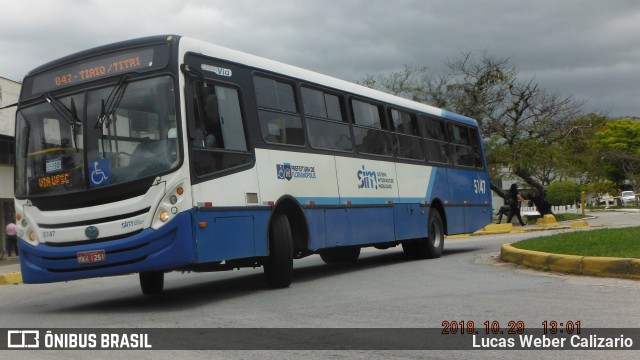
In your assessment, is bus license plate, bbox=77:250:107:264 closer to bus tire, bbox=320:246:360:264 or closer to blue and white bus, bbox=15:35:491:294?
blue and white bus, bbox=15:35:491:294

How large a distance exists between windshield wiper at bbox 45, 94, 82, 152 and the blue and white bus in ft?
0.06

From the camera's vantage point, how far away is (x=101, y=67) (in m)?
9.17

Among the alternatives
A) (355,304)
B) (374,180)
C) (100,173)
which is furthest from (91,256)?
(374,180)

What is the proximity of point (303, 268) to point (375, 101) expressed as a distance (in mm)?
3551

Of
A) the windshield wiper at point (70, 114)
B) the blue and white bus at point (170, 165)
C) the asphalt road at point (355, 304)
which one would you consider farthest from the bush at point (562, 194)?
the windshield wiper at point (70, 114)

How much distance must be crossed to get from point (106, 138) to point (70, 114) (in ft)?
2.32

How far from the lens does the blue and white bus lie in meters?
8.54

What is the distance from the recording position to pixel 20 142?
9.66 meters

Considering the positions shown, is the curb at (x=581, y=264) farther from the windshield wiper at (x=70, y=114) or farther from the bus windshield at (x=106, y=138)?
the windshield wiper at (x=70, y=114)

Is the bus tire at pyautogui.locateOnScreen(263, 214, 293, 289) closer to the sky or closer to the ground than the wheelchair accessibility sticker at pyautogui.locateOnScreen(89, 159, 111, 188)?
closer to the ground

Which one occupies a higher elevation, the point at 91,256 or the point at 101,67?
the point at 101,67

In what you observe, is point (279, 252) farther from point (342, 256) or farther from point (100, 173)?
point (342, 256)

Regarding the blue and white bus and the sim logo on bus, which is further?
the sim logo on bus

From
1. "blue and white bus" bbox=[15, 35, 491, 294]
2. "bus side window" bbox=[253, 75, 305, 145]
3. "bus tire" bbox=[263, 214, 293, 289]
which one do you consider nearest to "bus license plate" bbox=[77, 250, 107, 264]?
"blue and white bus" bbox=[15, 35, 491, 294]
